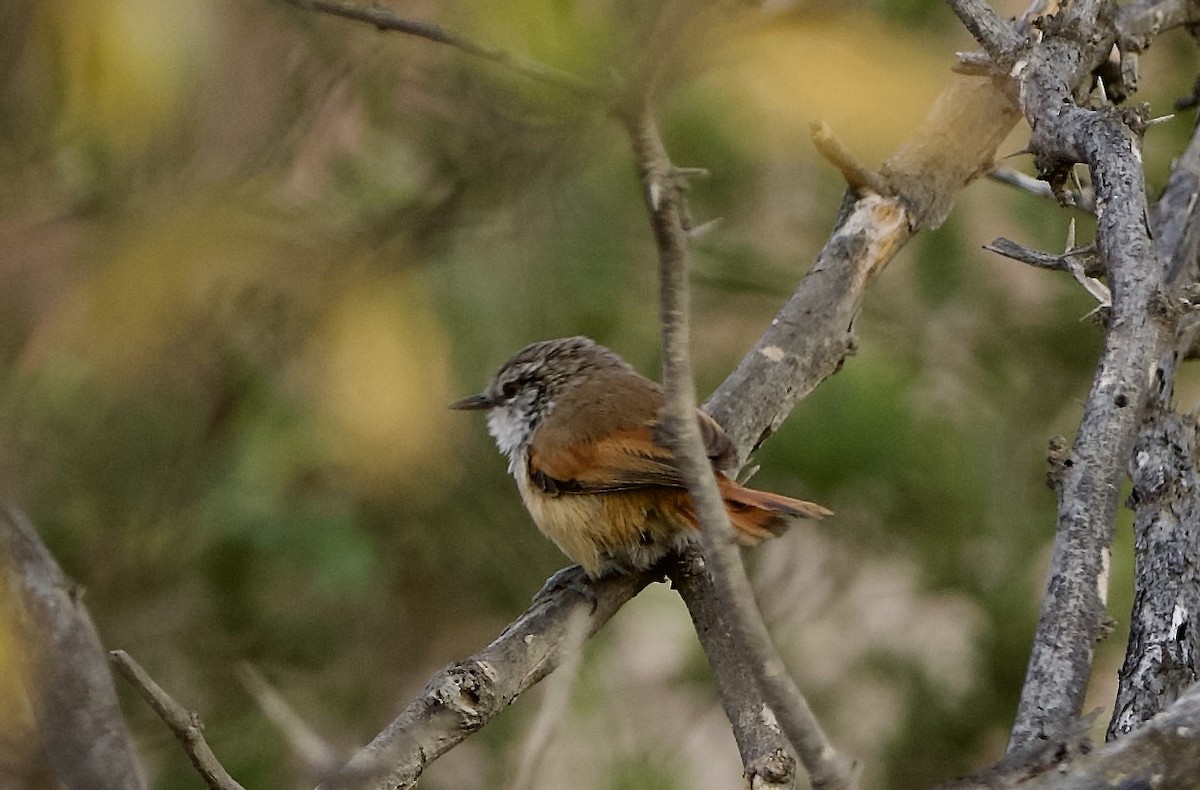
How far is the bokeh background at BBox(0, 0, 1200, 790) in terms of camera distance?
2.33 m

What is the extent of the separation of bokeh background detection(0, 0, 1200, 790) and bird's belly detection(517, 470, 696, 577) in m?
0.50

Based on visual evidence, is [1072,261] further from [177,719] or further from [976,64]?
[177,719]

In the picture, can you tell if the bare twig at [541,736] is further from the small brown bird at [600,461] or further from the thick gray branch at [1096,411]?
the small brown bird at [600,461]

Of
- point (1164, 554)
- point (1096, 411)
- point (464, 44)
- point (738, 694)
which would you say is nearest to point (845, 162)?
point (1096, 411)

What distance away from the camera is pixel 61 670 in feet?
5.43

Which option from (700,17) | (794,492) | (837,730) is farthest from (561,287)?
(700,17)

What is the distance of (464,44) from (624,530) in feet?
5.52

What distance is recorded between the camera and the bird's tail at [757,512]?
317 cm

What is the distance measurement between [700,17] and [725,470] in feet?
6.07

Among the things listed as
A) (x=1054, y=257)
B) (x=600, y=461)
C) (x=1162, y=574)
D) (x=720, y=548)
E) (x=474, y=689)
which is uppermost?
(x=720, y=548)

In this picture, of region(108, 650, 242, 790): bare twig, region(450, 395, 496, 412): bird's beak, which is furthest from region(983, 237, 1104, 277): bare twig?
region(450, 395, 496, 412): bird's beak

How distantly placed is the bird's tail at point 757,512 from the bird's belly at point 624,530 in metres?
0.21

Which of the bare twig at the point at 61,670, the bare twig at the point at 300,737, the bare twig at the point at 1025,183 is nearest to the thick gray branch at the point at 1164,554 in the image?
the bare twig at the point at 1025,183

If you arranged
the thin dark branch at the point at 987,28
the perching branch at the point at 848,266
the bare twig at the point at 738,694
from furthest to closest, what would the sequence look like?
1. the perching branch at the point at 848,266
2. the thin dark branch at the point at 987,28
3. the bare twig at the point at 738,694
